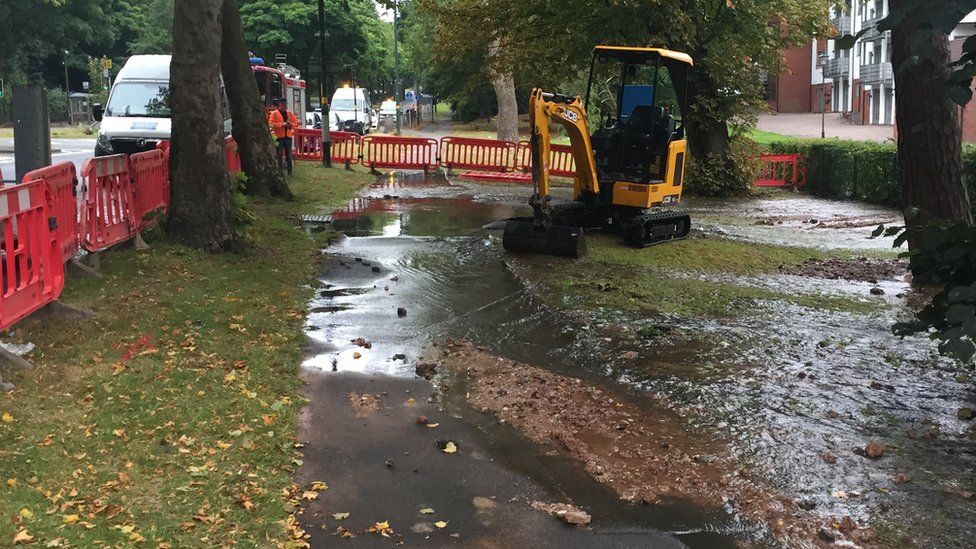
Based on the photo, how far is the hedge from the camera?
2398 centimetres

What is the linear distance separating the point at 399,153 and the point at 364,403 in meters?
23.5

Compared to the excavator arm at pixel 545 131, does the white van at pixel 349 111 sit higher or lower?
higher

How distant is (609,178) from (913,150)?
4977 millimetres

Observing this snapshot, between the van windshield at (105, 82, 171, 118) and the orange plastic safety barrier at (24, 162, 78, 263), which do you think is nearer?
the orange plastic safety barrier at (24, 162, 78, 263)

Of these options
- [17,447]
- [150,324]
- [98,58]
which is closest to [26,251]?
[150,324]

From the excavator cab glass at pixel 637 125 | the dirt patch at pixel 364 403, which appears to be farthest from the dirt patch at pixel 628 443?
the excavator cab glass at pixel 637 125

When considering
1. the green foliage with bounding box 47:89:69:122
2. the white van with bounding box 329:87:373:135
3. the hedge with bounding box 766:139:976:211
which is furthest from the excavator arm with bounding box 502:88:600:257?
the green foliage with bounding box 47:89:69:122

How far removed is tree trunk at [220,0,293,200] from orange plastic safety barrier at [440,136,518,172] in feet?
33.6

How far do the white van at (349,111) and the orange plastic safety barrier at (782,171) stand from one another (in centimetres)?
2925

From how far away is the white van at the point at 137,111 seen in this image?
20.1 meters

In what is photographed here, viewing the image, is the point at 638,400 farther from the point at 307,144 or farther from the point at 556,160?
the point at 307,144

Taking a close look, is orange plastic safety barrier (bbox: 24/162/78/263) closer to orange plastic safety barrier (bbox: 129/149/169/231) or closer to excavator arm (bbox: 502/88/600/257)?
orange plastic safety barrier (bbox: 129/149/169/231)

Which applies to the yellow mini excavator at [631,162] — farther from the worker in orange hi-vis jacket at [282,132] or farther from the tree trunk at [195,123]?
the worker in orange hi-vis jacket at [282,132]

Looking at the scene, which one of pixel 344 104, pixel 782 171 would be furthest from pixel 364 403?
pixel 344 104
